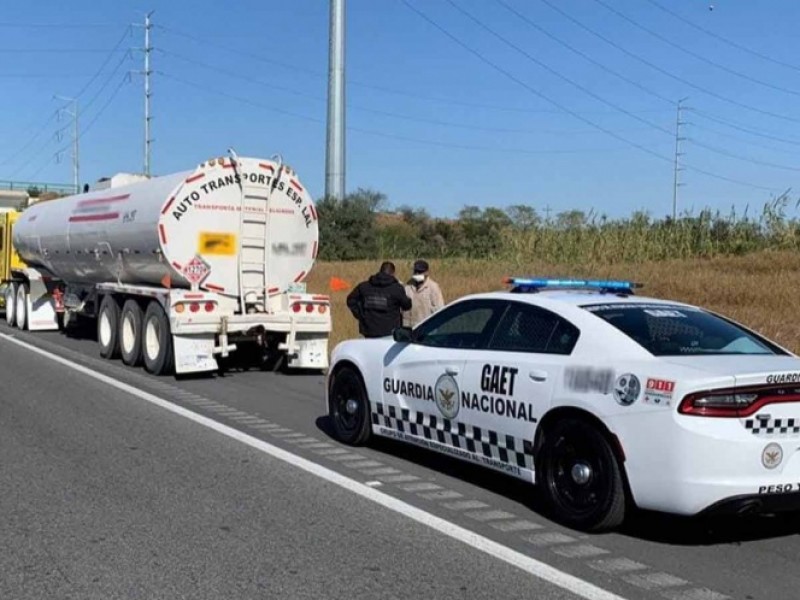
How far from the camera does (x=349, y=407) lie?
843 centimetres

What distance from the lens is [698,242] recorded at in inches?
1011

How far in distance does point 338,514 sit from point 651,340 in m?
2.35

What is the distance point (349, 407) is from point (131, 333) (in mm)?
7230

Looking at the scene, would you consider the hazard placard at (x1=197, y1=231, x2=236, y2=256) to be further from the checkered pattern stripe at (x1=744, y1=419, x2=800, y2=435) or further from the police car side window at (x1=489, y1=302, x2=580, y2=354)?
the checkered pattern stripe at (x1=744, y1=419, x2=800, y2=435)

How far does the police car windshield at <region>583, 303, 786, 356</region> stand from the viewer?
5988 mm

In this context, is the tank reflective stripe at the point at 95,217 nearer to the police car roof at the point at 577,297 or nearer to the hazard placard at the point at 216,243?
the hazard placard at the point at 216,243

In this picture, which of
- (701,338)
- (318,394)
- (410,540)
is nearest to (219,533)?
(410,540)

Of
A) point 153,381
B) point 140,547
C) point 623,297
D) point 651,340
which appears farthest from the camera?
point 153,381

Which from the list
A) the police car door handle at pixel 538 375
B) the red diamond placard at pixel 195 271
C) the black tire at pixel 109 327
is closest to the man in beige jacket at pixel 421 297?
the red diamond placard at pixel 195 271

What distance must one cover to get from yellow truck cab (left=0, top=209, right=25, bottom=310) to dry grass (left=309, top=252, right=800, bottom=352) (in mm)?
7800

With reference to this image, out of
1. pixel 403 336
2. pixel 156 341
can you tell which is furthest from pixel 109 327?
pixel 403 336

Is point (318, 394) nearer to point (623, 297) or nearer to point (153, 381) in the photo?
point (153, 381)

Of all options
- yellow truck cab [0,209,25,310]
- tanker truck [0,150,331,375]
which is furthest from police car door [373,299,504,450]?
yellow truck cab [0,209,25,310]

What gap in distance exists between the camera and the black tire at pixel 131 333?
1425 centimetres
